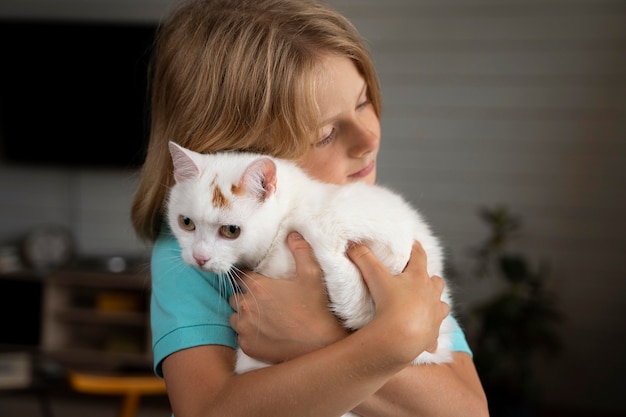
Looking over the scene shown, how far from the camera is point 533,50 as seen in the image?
327 centimetres

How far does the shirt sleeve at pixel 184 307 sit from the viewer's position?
0.93 m

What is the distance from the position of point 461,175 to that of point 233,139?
258 cm

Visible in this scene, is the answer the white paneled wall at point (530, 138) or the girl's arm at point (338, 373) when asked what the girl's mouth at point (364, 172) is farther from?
the white paneled wall at point (530, 138)

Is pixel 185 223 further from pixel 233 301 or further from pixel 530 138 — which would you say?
pixel 530 138

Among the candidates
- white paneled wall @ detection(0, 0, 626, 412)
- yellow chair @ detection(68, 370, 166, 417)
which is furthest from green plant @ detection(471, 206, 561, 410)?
yellow chair @ detection(68, 370, 166, 417)

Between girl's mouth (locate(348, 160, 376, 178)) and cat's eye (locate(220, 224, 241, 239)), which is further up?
girl's mouth (locate(348, 160, 376, 178))

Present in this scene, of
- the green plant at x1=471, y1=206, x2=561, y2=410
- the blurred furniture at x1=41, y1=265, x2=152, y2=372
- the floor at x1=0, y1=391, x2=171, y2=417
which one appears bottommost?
the floor at x1=0, y1=391, x2=171, y2=417

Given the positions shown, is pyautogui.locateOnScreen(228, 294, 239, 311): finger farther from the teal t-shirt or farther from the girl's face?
the girl's face

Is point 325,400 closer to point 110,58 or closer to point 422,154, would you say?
point 422,154

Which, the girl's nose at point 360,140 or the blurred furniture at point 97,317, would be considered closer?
the girl's nose at point 360,140

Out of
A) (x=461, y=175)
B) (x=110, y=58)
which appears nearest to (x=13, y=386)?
(x=110, y=58)

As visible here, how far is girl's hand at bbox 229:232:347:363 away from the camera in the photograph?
0.87 m

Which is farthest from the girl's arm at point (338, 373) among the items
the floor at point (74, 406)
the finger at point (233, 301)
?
the floor at point (74, 406)

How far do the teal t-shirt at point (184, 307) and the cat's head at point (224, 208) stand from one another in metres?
0.05
